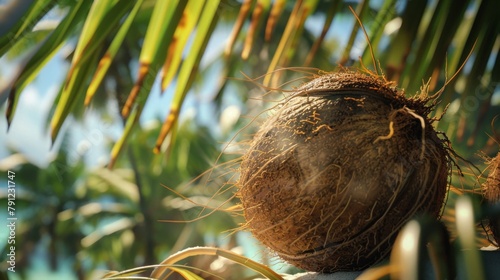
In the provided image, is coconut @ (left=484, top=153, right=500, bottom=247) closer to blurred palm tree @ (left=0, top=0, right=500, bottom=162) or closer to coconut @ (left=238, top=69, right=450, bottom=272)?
coconut @ (left=238, top=69, right=450, bottom=272)

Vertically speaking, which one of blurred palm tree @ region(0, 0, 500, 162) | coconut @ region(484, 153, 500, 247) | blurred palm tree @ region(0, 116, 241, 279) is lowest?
blurred palm tree @ region(0, 116, 241, 279)

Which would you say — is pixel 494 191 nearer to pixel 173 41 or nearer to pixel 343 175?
pixel 343 175

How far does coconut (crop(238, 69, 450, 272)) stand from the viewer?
1206mm

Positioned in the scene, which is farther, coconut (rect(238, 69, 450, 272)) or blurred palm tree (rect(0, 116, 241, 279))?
blurred palm tree (rect(0, 116, 241, 279))

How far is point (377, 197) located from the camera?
3.95 ft

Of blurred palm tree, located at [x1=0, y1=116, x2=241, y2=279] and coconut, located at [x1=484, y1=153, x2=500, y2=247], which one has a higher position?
coconut, located at [x1=484, y1=153, x2=500, y2=247]

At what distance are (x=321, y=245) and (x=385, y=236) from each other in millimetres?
124

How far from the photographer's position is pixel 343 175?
3.94ft

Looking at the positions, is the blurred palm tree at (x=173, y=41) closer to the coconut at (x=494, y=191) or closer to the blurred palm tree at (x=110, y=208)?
the coconut at (x=494, y=191)

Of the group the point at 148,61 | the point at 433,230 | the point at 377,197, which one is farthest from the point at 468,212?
the point at 148,61

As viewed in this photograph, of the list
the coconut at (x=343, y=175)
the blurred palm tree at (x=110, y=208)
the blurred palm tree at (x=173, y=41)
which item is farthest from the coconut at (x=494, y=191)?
the blurred palm tree at (x=110, y=208)

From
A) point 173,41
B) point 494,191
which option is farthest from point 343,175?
point 173,41

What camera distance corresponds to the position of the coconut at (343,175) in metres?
1.21

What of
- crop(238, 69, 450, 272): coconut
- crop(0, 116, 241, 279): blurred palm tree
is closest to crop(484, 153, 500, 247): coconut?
crop(238, 69, 450, 272): coconut
